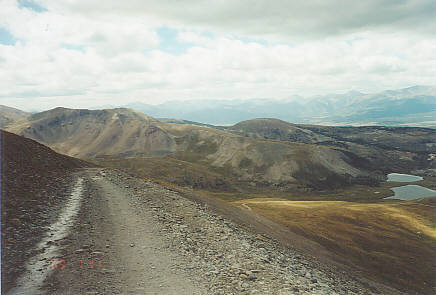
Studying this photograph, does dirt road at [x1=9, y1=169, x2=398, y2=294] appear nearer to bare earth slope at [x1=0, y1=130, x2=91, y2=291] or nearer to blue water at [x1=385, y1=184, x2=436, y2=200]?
bare earth slope at [x1=0, y1=130, x2=91, y2=291]

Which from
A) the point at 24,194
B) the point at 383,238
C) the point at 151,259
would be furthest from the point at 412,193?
the point at 24,194

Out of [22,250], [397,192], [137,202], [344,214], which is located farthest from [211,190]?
[22,250]

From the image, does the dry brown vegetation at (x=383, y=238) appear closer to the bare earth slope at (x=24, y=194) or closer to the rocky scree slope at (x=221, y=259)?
the rocky scree slope at (x=221, y=259)

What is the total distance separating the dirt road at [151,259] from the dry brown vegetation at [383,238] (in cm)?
3064

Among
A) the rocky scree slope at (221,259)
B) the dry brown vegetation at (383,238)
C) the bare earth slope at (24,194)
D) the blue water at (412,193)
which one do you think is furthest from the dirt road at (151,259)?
the blue water at (412,193)

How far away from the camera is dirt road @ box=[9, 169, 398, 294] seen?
11.7 m

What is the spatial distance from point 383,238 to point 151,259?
220 ft

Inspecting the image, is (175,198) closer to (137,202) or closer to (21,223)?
(137,202)

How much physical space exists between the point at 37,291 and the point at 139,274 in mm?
4432

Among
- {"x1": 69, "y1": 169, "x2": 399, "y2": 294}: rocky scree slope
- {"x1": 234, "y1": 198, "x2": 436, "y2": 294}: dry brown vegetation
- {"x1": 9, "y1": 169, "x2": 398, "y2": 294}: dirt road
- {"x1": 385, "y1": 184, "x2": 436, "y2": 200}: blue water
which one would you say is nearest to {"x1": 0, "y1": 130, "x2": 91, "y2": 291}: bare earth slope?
{"x1": 9, "y1": 169, "x2": 398, "y2": 294}: dirt road

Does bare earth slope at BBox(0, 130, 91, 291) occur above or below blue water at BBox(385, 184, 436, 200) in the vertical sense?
above

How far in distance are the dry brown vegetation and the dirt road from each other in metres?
30.6

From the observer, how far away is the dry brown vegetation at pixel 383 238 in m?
42.2

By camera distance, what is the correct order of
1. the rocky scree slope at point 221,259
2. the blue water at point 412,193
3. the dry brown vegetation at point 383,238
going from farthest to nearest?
the blue water at point 412,193, the dry brown vegetation at point 383,238, the rocky scree slope at point 221,259
